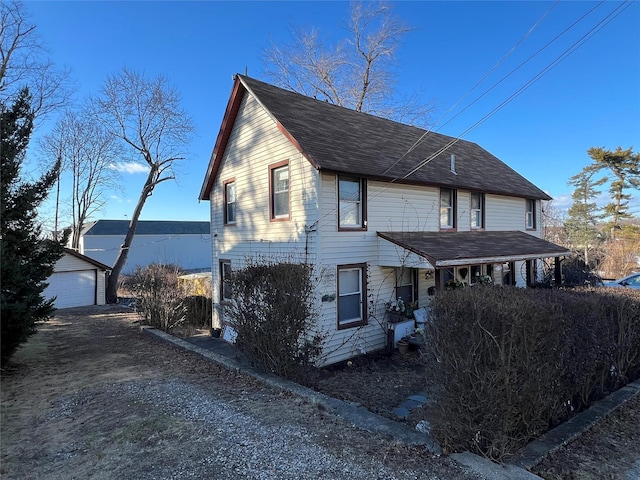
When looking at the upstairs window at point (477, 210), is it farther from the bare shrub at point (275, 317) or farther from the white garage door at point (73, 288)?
the white garage door at point (73, 288)

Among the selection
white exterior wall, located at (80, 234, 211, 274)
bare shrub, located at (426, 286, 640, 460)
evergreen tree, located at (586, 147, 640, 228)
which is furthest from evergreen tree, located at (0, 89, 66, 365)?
evergreen tree, located at (586, 147, 640, 228)

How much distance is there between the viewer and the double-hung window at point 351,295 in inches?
389

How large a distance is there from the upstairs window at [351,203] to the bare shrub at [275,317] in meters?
3.48

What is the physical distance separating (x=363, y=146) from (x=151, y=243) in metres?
42.5

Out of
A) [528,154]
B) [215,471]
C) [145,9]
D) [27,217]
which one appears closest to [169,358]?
[27,217]

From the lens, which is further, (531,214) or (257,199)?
(531,214)

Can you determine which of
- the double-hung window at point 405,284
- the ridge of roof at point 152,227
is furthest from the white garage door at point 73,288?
the ridge of roof at point 152,227

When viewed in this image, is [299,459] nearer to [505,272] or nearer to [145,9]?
[145,9]

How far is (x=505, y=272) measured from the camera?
50.3 feet

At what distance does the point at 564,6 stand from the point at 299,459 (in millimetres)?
10363

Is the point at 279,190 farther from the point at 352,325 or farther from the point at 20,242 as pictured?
the point at 20,242

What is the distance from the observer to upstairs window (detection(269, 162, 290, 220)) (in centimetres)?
1067

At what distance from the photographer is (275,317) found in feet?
21.1

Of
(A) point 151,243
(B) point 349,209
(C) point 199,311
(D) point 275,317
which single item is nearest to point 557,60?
(B) point 349,209
